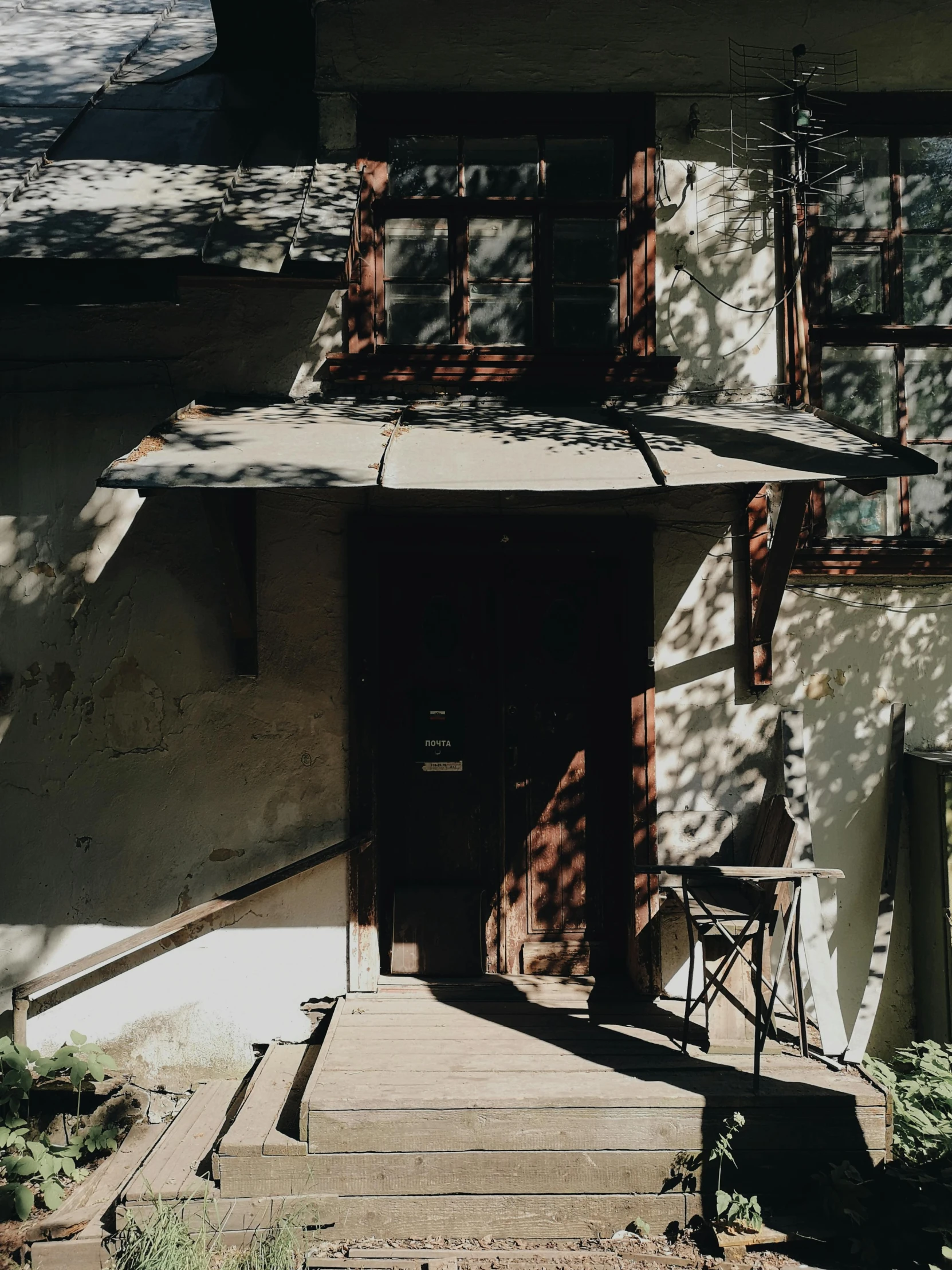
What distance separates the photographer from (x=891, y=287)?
16.6ft

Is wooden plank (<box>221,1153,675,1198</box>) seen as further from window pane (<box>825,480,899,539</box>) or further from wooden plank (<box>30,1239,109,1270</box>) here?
window pane (<box>825,480,899,539</box>)

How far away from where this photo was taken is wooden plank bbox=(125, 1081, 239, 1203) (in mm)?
3566

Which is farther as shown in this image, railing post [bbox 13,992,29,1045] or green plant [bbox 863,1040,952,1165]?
railing post [bbox 13,992,29,1045]

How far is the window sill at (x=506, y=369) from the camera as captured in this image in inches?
192

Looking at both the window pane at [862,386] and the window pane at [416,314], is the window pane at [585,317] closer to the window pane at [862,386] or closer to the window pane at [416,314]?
the window pane at [416,314]

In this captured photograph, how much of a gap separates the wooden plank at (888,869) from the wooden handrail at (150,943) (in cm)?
272

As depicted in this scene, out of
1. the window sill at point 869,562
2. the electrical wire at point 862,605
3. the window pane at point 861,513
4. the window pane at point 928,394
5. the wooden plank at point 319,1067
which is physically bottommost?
the wooden plank at point 319,1067

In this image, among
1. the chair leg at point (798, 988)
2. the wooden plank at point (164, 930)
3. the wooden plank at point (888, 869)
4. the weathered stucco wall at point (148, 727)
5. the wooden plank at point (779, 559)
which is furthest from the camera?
the weathered stucco wall at point (148, 727)

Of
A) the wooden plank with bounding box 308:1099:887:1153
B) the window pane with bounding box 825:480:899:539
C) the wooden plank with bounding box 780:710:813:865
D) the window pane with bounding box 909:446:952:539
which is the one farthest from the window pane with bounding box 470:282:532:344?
the wooden plank with bounding box 308:1099:887:1153

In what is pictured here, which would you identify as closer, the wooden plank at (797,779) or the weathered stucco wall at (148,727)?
Result: the wooden plank at (797,779)

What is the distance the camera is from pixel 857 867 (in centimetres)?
481

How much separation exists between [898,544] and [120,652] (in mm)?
4326

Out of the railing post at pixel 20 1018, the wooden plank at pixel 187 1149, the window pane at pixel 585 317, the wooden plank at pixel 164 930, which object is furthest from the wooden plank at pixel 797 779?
the railing post at pixel 20 1018

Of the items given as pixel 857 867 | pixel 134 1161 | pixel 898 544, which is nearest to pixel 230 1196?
pixel 134 1161
